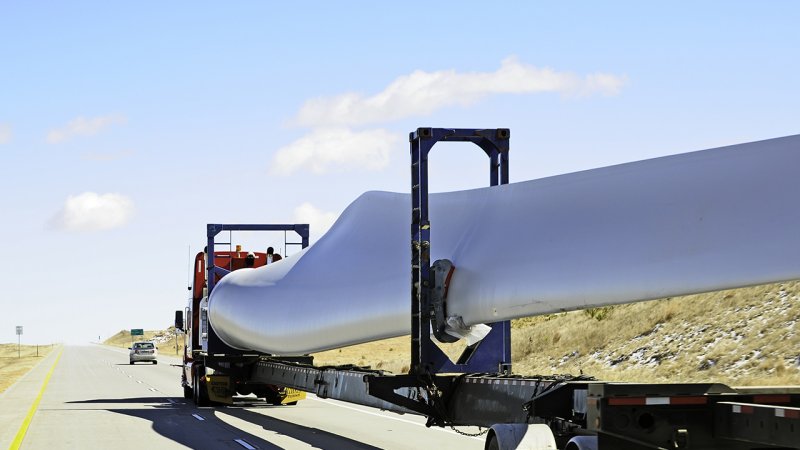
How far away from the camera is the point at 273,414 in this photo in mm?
23250

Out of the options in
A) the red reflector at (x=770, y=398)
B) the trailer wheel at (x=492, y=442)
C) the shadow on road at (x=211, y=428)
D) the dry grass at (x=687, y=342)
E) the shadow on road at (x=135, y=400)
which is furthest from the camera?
the dry grass at (x=687, y=342)

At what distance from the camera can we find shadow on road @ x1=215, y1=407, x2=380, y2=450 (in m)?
16.8

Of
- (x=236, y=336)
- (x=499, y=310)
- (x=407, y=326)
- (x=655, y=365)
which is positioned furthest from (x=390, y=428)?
(x=655, y=365)

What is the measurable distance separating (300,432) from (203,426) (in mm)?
2391

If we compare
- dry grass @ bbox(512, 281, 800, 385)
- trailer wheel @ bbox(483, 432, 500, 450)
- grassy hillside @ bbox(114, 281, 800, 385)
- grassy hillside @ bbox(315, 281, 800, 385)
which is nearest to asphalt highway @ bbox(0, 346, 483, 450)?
trailer wheel @ bbox(483, 432, 500, 450)

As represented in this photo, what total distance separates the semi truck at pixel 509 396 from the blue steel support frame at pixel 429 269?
0.04ft

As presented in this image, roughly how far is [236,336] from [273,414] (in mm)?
2574

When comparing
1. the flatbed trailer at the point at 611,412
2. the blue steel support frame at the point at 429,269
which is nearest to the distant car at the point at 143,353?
the blue steel support frame at the point at 429,269

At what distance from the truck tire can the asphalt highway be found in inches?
13.2

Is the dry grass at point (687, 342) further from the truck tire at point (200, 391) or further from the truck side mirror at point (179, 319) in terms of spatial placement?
the truck side mirror at point (179, 319)

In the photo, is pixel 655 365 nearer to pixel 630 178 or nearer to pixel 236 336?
pixel 236 336

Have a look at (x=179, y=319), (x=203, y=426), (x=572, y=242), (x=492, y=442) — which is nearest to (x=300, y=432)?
(x=203, y=426)

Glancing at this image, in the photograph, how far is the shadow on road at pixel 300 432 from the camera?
55.1 ft

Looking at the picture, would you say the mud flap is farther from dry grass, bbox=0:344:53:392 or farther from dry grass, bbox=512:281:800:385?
dry grass, bbox=0:344:53:392
